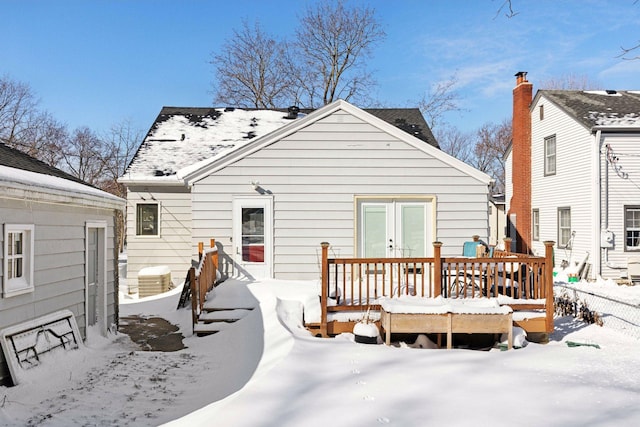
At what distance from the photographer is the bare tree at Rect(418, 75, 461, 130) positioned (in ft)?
97.0

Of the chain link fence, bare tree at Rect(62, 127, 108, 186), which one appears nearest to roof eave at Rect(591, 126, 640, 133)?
the chain link fence

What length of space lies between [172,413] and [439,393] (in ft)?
8.68

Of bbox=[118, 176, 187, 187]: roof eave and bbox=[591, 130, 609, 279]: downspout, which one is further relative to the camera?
bbox=[591, 130, 609, 279]: downspout

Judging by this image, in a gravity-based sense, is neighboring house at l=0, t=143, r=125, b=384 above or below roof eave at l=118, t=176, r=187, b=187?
below

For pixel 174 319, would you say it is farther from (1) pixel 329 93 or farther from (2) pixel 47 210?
(1) pixel 329 93

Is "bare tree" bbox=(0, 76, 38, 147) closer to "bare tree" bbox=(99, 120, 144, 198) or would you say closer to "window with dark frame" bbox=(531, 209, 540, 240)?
"bare tree" bbox=(99, 120, 144, 198)

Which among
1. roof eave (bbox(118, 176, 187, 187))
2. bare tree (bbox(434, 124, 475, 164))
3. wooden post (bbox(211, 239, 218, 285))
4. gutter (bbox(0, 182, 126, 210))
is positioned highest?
bare tree (bbox(434, 124, 475, 164))

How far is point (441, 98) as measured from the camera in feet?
97.6

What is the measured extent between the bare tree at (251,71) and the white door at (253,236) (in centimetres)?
1898

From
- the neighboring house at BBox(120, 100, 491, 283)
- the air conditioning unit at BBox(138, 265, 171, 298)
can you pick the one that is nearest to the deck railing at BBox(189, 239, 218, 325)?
the neighboring house at BBox(120, 100, 491, 283)

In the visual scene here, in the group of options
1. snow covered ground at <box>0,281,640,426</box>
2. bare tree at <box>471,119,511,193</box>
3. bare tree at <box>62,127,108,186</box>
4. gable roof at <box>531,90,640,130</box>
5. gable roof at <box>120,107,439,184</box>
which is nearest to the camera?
snow covered ground at <box>0,281,640,426</box>

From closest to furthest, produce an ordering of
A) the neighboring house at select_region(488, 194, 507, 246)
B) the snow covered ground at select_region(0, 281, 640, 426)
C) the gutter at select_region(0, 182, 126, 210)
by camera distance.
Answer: the snow covered ground at select_region(0, 281, 640, 426) → the gutter at select_region(0, 182, 126, 210) → the neighboring house at select_region(488, 194, 507, 246)

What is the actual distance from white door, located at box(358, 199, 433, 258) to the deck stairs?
336 cm

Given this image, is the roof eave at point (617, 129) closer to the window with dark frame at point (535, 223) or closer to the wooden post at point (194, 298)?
the window with dark frame at point (535, 223)
